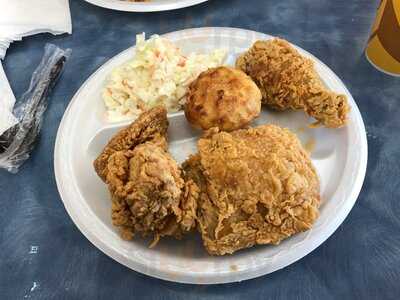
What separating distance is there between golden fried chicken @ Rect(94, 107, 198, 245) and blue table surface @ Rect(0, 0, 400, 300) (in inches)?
10.2

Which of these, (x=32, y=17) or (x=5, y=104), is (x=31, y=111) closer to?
(x=5, y=104)

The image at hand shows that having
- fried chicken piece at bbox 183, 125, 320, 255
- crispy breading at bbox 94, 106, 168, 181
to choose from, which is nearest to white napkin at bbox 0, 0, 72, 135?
crispy breading at bbox 94, 106, 168, 181

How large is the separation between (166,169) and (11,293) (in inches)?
28.1

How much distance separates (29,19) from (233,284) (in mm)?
1642

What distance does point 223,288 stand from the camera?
A: 133 centimetres

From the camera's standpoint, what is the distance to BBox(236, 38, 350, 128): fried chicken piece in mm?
1492

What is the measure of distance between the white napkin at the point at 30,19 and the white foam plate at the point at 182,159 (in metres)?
0.54

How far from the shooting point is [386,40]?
1.78 m

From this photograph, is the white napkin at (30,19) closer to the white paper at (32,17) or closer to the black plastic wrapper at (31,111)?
the white paper at (32,17)

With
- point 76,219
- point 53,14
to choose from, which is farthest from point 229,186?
point 53,14

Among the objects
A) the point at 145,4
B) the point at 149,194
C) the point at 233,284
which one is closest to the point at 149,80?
the point at 145,4

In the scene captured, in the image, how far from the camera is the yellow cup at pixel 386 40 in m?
1.66

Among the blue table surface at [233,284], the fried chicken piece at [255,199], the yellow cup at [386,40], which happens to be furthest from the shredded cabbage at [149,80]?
the yellow cup at [386,40]

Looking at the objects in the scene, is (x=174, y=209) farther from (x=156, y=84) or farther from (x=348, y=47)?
(x=348, y=47)
